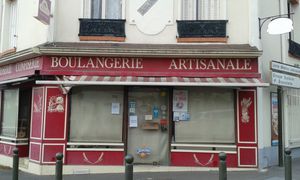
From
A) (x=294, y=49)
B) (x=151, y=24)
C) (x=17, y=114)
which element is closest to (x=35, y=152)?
(x=17, y=114)

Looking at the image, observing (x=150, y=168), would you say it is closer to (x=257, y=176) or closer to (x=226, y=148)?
(x=226, y=148)

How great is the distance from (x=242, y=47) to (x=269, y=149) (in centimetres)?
305

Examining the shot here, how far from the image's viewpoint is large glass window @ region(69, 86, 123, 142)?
1180 cm

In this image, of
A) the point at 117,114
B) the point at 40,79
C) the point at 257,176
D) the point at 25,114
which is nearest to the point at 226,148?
the point at 257,176

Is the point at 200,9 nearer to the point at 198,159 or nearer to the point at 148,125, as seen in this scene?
the point at 148,125

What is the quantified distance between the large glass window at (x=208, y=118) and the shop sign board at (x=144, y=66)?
0.58m

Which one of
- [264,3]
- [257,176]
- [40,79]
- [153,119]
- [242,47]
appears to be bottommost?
[257,176]

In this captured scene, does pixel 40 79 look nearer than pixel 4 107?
Yes

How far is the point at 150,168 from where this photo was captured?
11539 mm

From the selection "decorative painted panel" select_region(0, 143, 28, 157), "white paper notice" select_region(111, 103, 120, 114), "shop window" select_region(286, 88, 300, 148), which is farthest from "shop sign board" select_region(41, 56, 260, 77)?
"shop window" select_region(286, 88, 300, 148)

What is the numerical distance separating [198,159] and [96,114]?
10.2ft

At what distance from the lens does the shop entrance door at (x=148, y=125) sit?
1176 cm

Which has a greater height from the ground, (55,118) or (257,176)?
(55,118)

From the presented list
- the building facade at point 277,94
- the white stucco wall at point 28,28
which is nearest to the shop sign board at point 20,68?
the white stucco wall at point 28,28
